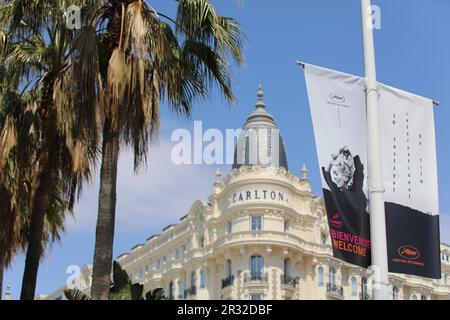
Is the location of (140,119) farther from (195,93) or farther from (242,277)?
(242,277)

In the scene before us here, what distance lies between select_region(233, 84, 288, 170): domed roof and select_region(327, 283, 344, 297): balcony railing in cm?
969

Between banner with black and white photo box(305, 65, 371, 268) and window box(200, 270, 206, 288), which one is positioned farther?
window box(200, 270, 206, 288)

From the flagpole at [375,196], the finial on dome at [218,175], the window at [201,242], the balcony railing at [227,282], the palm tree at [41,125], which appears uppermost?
the finial on dome at [218,175]

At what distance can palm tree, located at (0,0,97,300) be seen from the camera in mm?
16234

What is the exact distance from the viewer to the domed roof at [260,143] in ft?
207

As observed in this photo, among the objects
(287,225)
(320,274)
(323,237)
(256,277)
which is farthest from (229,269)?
(323,237)

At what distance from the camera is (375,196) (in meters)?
11.7

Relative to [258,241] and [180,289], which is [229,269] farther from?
[180,289]

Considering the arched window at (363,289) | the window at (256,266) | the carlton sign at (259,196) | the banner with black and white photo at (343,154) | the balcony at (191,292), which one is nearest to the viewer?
the banner with black and white photo at (343,154)

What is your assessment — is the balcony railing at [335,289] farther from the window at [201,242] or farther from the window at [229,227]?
the window at [201,242]

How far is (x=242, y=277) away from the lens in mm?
59531

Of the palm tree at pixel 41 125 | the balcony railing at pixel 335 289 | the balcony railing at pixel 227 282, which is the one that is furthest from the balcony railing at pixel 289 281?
the palm tree at pixel 41 125

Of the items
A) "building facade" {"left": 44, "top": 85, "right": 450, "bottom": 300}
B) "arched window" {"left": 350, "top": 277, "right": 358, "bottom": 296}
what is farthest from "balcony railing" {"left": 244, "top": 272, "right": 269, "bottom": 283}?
"arched window" {"left": 350, "top": 277, "right": 358, "bottom": 296}

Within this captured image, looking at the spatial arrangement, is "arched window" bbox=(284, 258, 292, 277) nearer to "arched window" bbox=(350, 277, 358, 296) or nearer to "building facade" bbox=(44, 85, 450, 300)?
"building facade" bbox=(44, 85, 450, 300)
